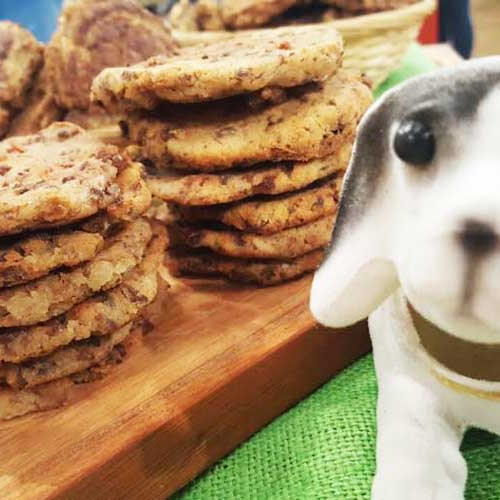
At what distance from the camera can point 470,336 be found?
2.45 feet

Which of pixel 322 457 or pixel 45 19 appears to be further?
pixel 45 19

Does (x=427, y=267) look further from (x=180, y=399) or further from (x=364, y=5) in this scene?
(x=364, y=5)

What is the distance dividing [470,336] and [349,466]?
0.48m

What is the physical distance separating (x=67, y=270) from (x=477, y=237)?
76 centimetres

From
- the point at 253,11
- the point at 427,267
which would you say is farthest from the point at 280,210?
the point at 253,11

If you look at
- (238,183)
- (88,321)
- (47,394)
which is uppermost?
(238,183)

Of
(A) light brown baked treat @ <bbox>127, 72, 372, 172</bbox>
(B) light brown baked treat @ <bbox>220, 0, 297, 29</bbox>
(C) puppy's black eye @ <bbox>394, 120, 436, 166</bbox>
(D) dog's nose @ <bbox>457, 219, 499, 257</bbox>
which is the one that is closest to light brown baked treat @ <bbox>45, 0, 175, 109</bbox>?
(B) light brown baked treat @ <bbox>220, 0, 297, 29</bbox>

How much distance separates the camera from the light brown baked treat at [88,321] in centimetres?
120

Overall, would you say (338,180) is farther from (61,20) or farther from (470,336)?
(61,20)

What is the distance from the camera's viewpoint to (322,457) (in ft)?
3.92

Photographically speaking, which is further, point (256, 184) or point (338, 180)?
point (338, 180)

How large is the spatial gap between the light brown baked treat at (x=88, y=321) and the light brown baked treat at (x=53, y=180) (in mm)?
164

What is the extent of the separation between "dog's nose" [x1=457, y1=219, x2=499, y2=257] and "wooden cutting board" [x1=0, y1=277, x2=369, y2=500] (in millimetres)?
672

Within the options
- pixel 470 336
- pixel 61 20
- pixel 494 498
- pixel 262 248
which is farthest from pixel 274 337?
pixel 61 20
